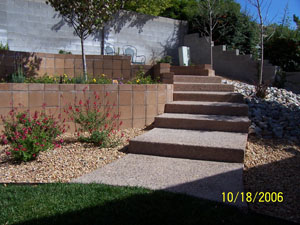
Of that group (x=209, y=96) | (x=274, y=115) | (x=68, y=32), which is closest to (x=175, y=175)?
(x=209, y=96)

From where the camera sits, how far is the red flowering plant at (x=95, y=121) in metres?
4.62

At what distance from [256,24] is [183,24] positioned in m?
3.11

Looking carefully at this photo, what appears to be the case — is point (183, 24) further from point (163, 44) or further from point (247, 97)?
point (247, 97)

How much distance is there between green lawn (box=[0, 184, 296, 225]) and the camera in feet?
7.82

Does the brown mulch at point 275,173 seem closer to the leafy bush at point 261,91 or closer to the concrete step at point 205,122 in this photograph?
the concrete step at point 205,122

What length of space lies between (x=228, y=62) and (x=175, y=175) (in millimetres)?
7887

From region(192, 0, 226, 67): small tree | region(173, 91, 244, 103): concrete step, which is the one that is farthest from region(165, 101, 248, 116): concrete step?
region(192, 0, 226, 67): small tree

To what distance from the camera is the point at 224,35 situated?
11422 mm

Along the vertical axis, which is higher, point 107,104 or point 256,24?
point 256,24

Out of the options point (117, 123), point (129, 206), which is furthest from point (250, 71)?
point (129, 206)

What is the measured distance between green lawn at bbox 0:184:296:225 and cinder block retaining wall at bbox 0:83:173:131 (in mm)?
2450

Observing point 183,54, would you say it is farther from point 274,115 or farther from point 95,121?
point 95,121

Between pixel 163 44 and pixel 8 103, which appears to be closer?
pixel 8 103

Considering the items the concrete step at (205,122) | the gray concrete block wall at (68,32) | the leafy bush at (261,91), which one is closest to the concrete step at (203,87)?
the leafy bush at (261,91)
